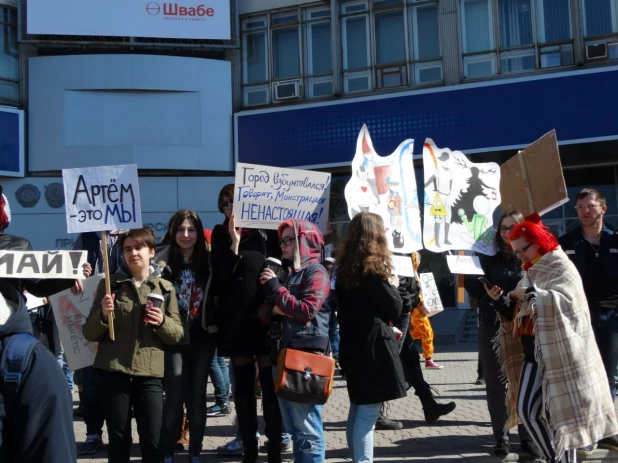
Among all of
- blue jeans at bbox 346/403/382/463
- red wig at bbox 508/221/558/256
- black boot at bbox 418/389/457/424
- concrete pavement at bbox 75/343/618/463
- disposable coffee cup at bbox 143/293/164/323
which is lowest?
concrete pavement at bbox 75/343/618/463

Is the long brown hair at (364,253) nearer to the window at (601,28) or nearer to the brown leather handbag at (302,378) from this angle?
the brown leather handbag at (302,378)

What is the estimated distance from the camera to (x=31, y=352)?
9.11ft

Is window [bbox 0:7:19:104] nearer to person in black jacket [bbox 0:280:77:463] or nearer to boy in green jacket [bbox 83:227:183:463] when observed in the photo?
boy in green jacket [bbox 83:227:183:463]

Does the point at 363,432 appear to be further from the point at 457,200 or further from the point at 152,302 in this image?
the point at 457,200

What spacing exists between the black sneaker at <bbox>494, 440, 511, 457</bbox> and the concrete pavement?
5 cm

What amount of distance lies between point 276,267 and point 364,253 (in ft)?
2.76

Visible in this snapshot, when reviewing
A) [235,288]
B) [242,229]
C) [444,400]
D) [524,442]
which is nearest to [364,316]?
[235,288]

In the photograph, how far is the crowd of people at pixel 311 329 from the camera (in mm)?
4410

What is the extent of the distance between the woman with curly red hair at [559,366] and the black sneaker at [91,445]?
3.35 metres

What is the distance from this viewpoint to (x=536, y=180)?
6.00 metres

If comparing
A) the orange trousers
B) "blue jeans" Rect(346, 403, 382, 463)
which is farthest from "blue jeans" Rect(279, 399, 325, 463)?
the orange trousers

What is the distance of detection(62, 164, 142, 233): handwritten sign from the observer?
507cm

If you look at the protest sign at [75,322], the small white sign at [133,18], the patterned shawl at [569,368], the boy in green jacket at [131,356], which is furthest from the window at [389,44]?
the boy in green jacket at [131,356]

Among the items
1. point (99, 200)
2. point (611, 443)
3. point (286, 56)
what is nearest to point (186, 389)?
point (99, 200)
